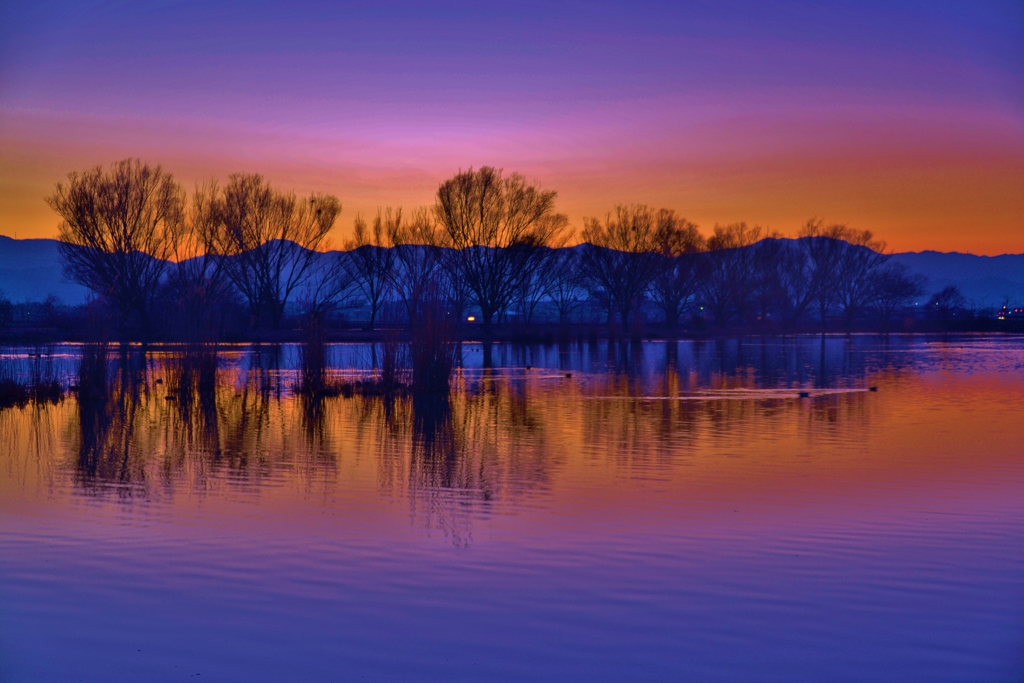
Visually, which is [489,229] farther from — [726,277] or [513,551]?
[513,551]

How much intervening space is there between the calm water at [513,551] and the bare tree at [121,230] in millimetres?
38318

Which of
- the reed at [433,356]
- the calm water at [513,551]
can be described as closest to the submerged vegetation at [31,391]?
the calm water at [513,551]

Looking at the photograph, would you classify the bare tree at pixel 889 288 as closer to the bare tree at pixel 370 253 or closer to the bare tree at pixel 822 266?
the bare tree at pixel 822 266

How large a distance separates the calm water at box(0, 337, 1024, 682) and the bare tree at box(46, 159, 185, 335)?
3832 centimetres

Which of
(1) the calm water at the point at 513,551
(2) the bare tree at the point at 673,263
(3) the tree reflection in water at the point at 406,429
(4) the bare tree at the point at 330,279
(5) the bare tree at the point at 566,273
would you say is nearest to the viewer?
(1) the calm water at the point at 513,551

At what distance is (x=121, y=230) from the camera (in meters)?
49.8

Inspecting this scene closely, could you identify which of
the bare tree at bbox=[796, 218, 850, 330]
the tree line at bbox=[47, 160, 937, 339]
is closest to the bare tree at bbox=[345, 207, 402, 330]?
the tree line at bbox=[47, 160, 937, 339]

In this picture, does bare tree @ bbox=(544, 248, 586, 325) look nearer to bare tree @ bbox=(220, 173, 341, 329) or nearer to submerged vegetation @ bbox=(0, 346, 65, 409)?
bare tree @ bbox=(220, 173, 341, 329)

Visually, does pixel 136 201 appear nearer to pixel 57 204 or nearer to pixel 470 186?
pixel 57 204

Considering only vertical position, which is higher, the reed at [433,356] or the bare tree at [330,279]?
A: the bare tree at [330,279]

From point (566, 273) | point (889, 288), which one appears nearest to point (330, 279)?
point (566, 273)

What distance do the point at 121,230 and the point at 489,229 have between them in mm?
22330

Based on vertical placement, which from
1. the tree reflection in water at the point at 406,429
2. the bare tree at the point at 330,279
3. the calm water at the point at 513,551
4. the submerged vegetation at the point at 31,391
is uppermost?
the bare tree at the point at 330,279

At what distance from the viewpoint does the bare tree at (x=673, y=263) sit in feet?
249
